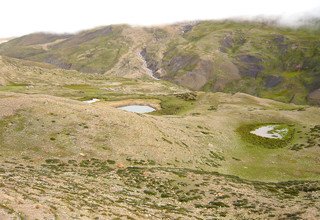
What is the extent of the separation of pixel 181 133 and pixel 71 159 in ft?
90.9

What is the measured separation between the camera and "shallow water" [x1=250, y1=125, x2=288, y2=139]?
88300 mm

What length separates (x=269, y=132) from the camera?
91.2 metres

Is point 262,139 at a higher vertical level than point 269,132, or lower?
higher

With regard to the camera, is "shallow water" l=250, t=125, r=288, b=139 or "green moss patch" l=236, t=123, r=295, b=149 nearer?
"green moss patch" l=236, t=123, r=295, b=149

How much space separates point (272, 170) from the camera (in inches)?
2675

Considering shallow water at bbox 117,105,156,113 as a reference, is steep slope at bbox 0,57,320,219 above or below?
above

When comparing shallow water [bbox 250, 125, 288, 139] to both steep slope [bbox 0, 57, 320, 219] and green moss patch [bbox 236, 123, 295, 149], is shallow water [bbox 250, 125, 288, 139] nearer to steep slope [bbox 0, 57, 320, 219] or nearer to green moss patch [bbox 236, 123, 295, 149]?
green moss patch [bbox 236, 123, 295, 149]

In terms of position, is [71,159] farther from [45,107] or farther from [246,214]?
[246,214]

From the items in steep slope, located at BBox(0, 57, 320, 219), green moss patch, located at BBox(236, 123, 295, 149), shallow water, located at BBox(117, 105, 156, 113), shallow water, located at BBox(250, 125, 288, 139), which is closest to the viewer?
steep slope, located at BBox(0, 57, 320, 219)

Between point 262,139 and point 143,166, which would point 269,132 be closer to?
point 262,139

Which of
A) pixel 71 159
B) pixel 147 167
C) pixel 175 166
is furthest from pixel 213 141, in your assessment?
pixel 71 159

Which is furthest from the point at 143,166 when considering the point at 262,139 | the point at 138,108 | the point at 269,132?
the point at 138,108

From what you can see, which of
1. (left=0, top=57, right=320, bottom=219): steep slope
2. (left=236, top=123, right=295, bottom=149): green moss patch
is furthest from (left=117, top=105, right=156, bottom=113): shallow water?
(left=236, top=123, right=295, bottom=149): green moss patch

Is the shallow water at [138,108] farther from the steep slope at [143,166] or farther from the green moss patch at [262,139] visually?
the green moss patch at [262,139]
